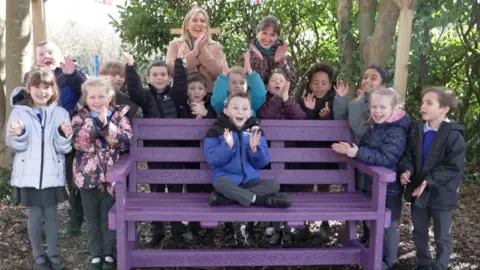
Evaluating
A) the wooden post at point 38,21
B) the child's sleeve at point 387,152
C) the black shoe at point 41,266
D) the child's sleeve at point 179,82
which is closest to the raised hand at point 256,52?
the child's sleeve at point 179,82

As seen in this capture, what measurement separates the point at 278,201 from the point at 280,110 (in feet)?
3.19

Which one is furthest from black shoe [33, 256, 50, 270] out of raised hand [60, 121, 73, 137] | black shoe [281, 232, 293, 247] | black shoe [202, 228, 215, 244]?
black shoe [281, 232, 293, 247]

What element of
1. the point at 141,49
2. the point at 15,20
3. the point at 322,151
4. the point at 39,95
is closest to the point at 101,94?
the point at 39,95

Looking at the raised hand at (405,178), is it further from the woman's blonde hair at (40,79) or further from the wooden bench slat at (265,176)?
the woman's blonde hair at (40,79)

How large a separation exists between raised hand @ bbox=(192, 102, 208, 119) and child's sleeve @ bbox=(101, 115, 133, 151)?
650 mm

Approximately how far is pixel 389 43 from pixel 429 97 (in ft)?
6.11

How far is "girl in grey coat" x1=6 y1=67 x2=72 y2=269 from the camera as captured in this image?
11.7 feet

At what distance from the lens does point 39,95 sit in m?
3.60

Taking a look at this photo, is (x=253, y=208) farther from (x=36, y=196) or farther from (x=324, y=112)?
(x=36, y=196)

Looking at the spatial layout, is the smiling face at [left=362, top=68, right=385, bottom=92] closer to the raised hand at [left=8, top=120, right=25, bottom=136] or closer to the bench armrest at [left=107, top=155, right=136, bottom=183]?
the bench armrest at [left=107, top=155, right=136, bottom=183]

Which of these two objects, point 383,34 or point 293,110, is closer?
point 293,110

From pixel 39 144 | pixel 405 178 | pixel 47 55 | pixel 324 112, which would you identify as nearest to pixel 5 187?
pixel 47 55

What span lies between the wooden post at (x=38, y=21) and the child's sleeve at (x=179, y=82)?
183 cm

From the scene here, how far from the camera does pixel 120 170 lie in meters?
3.36
